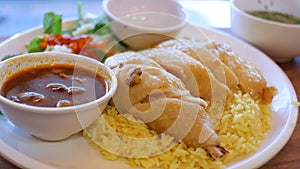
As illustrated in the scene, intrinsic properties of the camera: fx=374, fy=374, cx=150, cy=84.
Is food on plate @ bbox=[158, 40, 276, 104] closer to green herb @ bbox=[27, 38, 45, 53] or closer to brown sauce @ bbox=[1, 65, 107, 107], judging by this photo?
brown sauce @ bbox=[1, 65, 107, 107]

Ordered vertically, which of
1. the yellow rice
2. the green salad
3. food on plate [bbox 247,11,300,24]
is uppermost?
the green salad

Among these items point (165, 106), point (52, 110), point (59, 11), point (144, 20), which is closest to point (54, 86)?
point (52, 110)

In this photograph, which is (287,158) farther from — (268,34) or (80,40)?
(80,40)

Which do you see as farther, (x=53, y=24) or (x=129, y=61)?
(x=53, y=24)

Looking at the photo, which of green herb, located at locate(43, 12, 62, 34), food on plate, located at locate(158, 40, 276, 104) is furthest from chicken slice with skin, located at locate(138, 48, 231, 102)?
green herb, located at locate(43, 12, 62, 34)

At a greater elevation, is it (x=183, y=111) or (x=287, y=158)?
(x=183, y=111)
